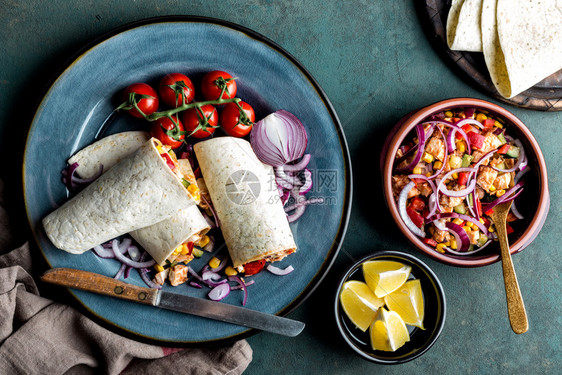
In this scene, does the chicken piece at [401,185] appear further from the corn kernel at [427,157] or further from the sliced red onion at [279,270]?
the sliced red onion at [279,270]

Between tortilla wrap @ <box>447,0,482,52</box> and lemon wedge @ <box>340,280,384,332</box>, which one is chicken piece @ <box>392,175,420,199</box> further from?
tortilla wrap @ <box>447,0,482,52</box>

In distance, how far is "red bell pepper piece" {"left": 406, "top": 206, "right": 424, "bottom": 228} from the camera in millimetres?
2514

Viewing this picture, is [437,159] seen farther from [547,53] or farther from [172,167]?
[172,167]

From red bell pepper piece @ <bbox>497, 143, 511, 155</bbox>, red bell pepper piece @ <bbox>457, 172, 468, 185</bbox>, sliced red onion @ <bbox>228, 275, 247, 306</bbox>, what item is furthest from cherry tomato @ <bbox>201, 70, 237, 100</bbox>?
red bell pepper piece @ <bbox>497, 143, 511, 155</bbox>

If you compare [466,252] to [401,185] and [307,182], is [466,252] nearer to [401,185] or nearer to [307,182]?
[401,185]

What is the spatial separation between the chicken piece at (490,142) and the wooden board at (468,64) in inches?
13.8

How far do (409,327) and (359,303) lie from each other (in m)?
0.45

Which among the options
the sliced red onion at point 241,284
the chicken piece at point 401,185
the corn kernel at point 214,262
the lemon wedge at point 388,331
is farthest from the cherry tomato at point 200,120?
the lemon wedge at point 388,331

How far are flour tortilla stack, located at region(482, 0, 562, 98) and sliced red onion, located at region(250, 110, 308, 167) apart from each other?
4.45 ft

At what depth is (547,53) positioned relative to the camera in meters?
2.56

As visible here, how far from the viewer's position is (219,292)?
242 centimetres

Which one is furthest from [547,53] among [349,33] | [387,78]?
[349,33]

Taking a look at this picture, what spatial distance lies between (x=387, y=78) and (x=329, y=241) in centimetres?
119

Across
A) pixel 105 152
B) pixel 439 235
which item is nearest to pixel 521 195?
pixel 439 235
